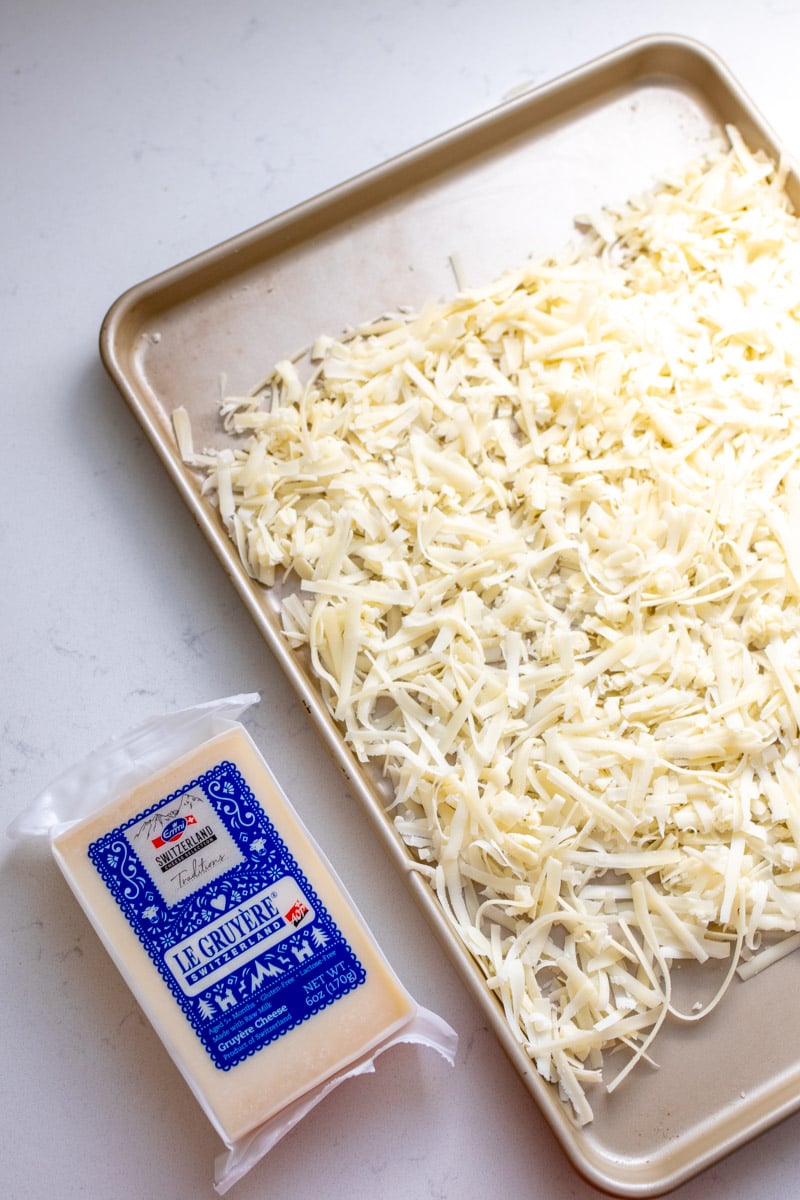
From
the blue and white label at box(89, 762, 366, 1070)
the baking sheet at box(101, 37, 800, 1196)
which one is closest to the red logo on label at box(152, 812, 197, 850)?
the blue and white label at box(89, 762, 366, 1070)

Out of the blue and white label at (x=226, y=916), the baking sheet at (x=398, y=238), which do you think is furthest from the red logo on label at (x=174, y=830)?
the baking sheet at (x=398, y=238)

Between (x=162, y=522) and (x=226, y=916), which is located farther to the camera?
(x=162, y=522)

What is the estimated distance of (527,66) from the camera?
96cm

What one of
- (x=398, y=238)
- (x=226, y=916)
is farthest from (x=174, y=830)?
(x=398, y=238)

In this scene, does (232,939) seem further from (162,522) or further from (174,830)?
(162,522)

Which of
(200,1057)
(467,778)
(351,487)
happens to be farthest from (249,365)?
(200,1057)

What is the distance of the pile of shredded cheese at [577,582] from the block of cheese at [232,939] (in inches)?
3.1

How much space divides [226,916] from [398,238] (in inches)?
21.7

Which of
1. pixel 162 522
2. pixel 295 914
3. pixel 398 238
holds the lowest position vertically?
pixel 295 914

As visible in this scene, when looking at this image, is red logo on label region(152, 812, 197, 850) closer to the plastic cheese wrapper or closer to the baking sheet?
the plastic cheese wrapper

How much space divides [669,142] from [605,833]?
0.58m

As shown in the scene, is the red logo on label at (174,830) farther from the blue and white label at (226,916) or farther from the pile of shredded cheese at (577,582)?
the pile of shredded cheese at (577,582)

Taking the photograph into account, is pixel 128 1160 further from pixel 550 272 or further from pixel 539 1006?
pixel 550 272

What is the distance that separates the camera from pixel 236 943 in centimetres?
73
